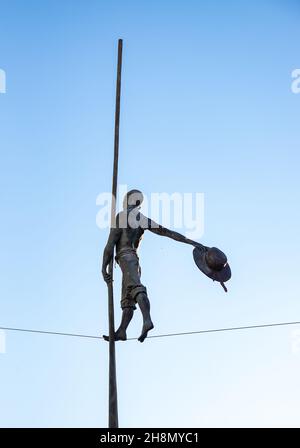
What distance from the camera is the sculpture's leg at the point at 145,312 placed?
14.9 metres

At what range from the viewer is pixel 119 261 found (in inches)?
622

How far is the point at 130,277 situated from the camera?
51.0 feet

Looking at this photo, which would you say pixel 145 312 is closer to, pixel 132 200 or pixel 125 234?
pixel 125 234

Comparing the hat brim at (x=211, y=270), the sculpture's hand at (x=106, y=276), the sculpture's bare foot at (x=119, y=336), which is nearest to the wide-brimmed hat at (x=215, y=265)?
the hat brim at (x=211, y=270)

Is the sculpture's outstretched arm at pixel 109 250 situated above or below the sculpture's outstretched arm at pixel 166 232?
below

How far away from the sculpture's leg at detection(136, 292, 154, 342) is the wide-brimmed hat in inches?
42.0

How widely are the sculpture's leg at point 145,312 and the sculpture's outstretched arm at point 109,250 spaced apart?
1.82ft

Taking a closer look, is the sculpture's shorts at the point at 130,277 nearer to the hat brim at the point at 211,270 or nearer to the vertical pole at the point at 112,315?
the vertical pole at the point at 112,315

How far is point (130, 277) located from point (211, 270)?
1238 mm

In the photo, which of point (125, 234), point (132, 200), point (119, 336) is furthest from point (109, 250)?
point (119, 336)
